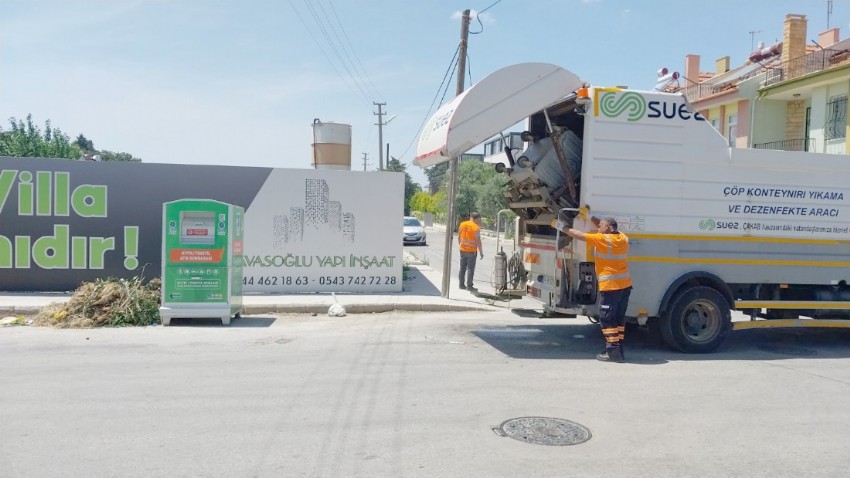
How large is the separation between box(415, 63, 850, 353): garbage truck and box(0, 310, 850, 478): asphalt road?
2.39ft

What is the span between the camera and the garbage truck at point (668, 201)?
8.19 m

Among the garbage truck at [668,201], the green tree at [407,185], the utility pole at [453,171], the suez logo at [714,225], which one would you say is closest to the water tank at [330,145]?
the utility pole at [453,171]

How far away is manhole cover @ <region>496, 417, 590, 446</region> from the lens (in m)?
5.21

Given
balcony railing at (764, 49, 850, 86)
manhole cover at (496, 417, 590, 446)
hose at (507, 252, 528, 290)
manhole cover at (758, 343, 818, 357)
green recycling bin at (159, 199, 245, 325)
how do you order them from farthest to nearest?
balcony railing at (764, 49, 850, 86) < green recycling bin at (159, 199, 245, 325) < hose at (507, 252, 528, 290) < manhole cover at (758, 343, 818, 357) < manhole cover at (496, 417, 590, 446)

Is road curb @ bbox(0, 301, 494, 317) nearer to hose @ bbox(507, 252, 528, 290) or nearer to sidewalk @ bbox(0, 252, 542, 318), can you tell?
sidewalk @ bbox(0, 252, 542, 318)

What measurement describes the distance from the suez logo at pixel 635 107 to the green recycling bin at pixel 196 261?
585cm

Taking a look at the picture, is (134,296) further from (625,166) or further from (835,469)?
(835,469)

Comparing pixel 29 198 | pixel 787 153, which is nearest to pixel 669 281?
pixel 787 153

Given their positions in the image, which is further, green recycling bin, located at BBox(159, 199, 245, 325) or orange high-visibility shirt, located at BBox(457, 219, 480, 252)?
orange high-visibility shirt, located at BBox(457, 219, 480, 252)

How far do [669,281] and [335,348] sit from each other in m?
4.31

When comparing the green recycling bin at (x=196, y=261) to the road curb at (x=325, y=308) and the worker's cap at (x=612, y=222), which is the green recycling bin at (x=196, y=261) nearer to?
the road curb at (x=325, y=308)

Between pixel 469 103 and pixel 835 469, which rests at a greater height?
pixel 469 103

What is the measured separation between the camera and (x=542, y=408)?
6031 mm

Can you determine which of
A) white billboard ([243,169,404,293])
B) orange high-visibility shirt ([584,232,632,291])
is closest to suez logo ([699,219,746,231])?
orange high-visibility shirt ([584,232,632,291])
